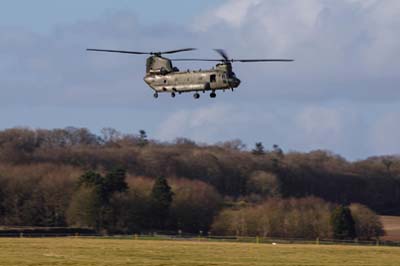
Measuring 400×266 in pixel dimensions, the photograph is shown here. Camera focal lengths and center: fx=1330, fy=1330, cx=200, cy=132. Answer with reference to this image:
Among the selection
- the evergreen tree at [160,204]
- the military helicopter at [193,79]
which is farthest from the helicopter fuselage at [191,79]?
the evergreen tree at [160,204]

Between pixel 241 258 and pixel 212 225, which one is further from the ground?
pixel 212 225

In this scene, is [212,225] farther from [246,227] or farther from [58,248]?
[58,248]

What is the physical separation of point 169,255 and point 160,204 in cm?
6649

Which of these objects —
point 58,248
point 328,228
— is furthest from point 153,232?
point 58,248

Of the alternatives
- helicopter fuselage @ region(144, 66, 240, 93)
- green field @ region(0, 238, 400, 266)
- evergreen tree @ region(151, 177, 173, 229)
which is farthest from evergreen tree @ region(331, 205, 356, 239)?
helicopter fuselage @ region(144, 66, 240, 93)

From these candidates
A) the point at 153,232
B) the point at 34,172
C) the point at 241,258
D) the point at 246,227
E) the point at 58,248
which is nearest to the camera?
the point at 241,258

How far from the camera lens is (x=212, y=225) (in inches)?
6845

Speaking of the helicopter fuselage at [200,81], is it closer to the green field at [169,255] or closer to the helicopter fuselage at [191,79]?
the helicopter fuselage at [191,79]

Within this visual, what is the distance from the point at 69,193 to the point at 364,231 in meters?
39.2

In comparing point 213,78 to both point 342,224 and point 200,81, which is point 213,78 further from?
point 342,224

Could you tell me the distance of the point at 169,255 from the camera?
335 ft

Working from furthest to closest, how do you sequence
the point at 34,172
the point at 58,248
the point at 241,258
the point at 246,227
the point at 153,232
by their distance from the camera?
the point at 34,172 < the point at 246,227 < the point at 153,232 < the point at 58,248 < the point at 241,258

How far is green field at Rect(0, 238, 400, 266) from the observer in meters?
92.1

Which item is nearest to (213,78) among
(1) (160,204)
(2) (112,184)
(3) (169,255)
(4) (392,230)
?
(3) (169,255)
